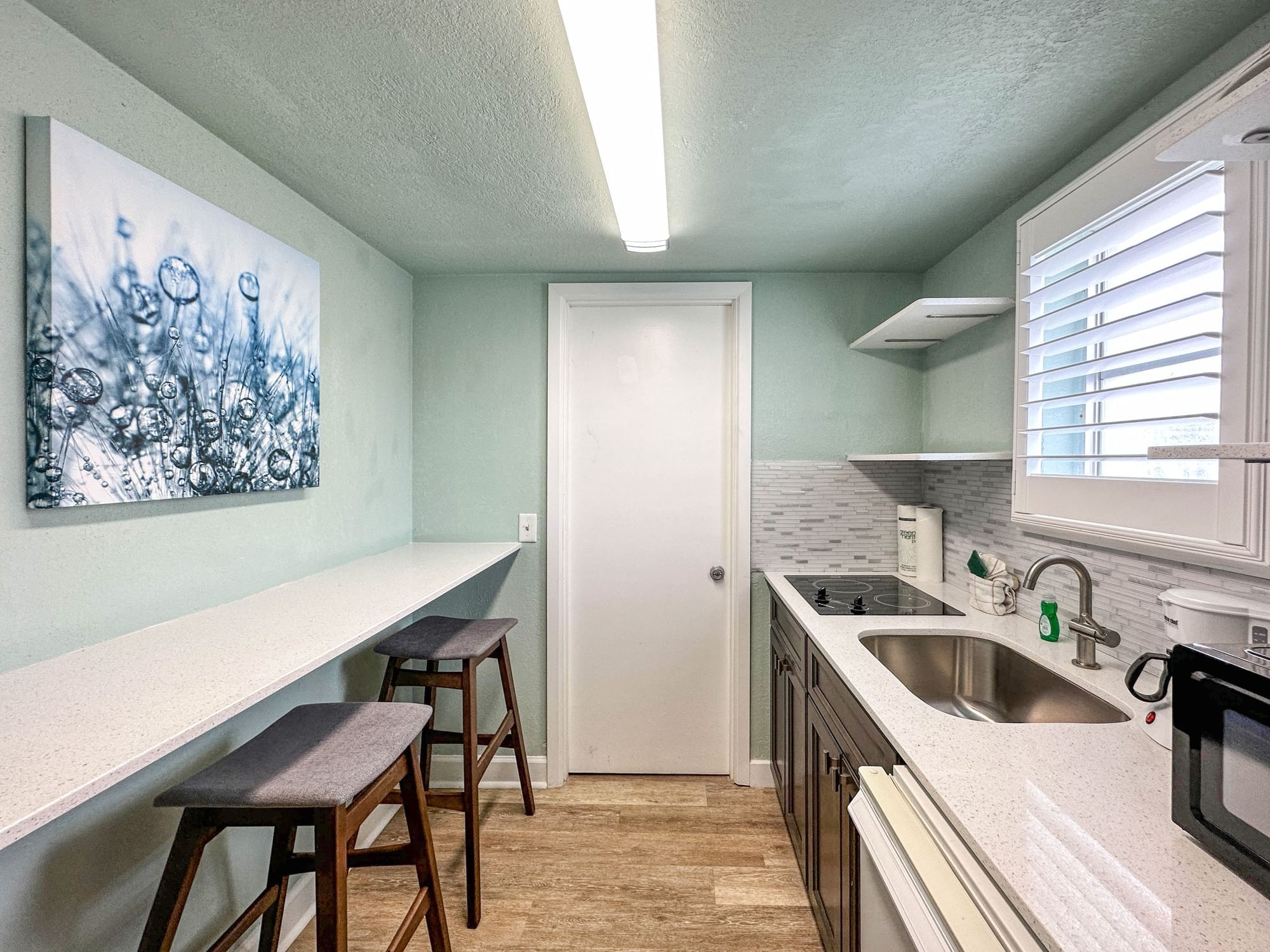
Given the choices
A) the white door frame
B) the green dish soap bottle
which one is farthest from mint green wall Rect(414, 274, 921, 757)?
the green dish soap bottle

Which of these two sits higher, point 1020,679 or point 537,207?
point 537,207

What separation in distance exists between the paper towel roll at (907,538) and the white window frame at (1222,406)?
2.74ft

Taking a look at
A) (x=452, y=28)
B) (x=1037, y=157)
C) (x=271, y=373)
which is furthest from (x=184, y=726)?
(x=1037, y=157)

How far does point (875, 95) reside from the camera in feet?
4.44

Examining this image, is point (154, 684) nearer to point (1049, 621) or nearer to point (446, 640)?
point (446, 640)

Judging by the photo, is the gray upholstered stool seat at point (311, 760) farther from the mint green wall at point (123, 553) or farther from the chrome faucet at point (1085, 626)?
the chrome faucet at point (1085, 626)

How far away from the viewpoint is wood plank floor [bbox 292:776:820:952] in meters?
1.83

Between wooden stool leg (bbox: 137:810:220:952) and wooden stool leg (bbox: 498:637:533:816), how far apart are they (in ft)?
3.78

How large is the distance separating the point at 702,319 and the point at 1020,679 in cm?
182

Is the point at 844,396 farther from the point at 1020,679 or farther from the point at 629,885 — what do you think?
the point at 629,885

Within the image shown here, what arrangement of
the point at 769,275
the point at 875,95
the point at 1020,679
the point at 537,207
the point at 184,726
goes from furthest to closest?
the point at 769,275, the point at 537,207, the point at 1020,679, the point at 875,95, the point at 184,726

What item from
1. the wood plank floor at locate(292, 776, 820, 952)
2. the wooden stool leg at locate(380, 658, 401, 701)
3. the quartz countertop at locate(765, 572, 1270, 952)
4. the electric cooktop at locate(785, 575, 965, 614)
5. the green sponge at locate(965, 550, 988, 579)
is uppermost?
→ the green sponge at locate(965, 550, 988, 579)

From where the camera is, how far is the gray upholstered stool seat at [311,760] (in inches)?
43.9

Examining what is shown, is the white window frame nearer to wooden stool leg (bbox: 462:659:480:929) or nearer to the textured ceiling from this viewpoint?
the textured ceiling
